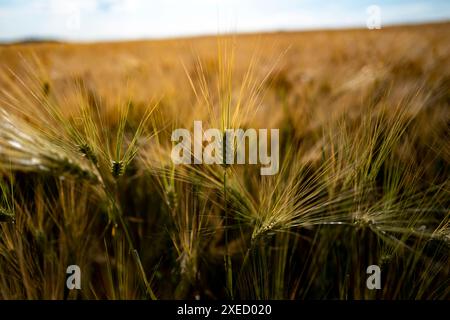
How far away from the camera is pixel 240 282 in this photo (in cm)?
70

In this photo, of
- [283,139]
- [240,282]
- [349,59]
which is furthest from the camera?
[349,59]

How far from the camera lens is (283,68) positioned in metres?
1.52

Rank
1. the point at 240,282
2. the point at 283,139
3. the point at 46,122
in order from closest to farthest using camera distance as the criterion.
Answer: the point at 46,122, the point at 240,282, the point at 283,139

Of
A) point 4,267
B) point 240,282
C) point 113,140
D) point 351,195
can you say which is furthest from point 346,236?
point 4,267

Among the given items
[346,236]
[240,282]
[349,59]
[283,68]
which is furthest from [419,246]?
[349,59]

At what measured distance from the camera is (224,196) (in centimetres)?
54

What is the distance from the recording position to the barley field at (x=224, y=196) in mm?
583

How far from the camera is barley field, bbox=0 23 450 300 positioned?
583 mm

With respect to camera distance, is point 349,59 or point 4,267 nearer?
Result: point 4,267

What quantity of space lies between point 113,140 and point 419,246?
0.70 meters

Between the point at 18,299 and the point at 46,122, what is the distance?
333mm

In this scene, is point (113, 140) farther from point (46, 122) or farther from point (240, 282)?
point (240, 282)

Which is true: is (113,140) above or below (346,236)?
above
